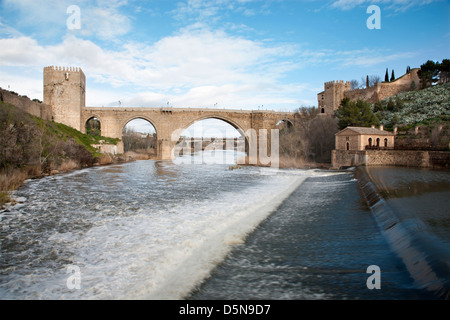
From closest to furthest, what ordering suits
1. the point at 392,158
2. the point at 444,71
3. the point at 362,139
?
1. the point at 392,158
2. the point at 362,139
3. the point at 444,71

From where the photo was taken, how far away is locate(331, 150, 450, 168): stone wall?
15562 mm

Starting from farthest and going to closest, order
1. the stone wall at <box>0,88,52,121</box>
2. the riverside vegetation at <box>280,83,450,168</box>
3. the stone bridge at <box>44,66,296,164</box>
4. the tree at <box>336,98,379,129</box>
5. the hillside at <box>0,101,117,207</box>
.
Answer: the stone bridge at <box>44,66,296,164</box> → the tree at <box>336,98,379,129</box> → the riverside vegetation at <box>280,83,450,168</box> → the stone wall at <box>0,88,52,121</box> → the hillside at <box>0,101,117,207</box>

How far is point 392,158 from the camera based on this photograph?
18062mm

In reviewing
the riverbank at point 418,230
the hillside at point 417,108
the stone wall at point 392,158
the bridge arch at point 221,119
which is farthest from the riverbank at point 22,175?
the hillside at point 417,108

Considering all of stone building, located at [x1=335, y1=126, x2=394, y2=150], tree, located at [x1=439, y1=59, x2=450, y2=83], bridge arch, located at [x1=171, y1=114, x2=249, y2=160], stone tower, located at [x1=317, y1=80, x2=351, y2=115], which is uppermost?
tree, located at [x1=439, y1=59, x2=450, y2=83]

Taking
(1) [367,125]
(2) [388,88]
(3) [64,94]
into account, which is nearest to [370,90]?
(2) [388,88]

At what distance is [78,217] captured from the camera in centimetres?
650

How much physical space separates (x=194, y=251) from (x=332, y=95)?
3765 cm

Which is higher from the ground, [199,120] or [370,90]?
[370,90]

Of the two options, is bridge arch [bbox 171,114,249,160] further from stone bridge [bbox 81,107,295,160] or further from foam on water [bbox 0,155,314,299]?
foam on water [bbox 0,155,314,299]

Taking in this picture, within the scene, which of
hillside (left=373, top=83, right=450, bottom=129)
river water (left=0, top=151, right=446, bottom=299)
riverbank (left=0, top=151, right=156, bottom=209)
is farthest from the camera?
hillside (left=373, top=83, right=450, bottom=129)

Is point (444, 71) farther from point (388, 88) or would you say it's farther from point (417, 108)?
point (417, 108)

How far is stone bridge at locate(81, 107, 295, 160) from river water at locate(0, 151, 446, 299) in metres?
22.6
